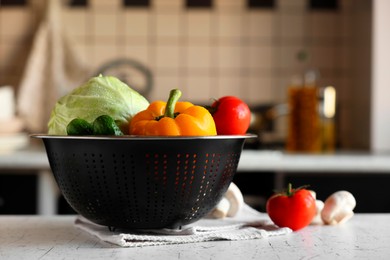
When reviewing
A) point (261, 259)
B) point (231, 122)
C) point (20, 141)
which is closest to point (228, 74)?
point (20, 141)

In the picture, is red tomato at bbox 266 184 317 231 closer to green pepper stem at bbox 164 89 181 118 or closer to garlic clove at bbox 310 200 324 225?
garlic clove at bbox 310 200 324 225

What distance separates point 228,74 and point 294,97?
479 mm

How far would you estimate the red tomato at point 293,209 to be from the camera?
981mm

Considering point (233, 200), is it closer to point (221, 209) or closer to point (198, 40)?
point (221, 209)

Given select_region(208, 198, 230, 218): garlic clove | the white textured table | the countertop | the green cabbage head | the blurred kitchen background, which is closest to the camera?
the white textured table

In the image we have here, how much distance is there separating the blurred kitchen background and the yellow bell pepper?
69.6 inches

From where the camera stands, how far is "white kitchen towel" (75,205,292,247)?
88cm

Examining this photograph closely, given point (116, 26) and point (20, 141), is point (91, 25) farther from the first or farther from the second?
point (20, 141)

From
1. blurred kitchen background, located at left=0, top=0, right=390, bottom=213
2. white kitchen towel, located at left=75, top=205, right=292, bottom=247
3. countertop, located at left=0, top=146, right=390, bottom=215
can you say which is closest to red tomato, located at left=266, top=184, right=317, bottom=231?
white kitchen towel, located at left=75, top=205, right=292, bottom=247

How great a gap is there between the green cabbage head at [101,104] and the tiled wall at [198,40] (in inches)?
67.0

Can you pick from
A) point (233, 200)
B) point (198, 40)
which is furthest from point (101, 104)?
point (198, 40)

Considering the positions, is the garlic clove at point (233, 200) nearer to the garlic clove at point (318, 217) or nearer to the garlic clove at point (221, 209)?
the garlic clove at point (221, 209)

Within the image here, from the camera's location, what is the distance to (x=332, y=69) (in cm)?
274

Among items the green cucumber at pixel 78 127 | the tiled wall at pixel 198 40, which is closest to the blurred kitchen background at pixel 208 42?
the tiled wall at pixel 198 40
